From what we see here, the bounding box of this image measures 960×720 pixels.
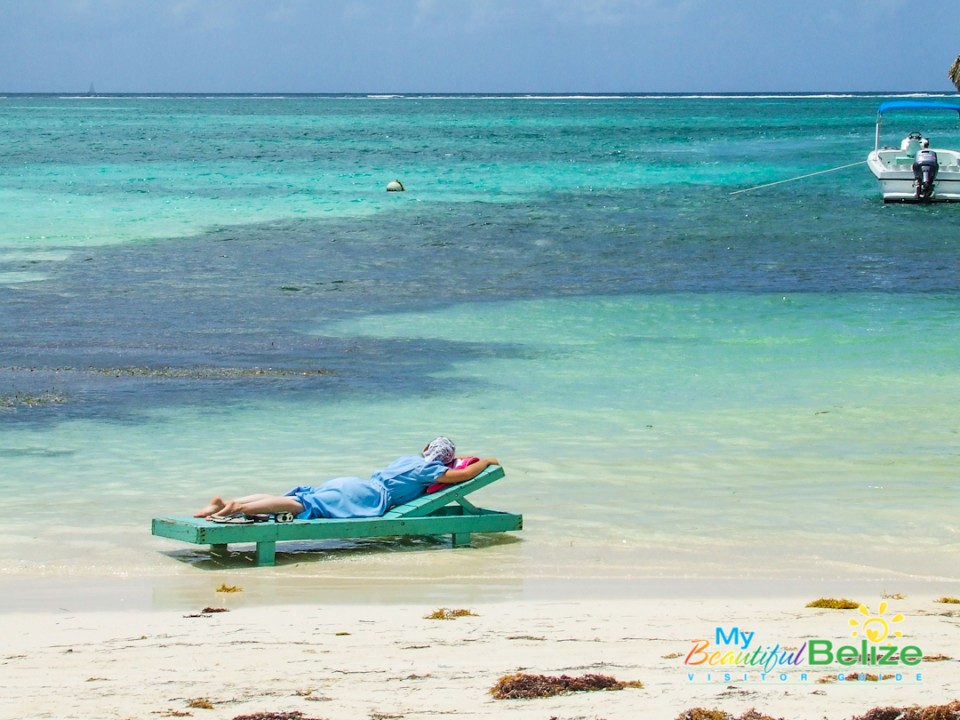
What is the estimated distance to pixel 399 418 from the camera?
1231 cm

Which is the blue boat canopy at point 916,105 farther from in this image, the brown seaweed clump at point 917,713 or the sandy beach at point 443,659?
the brown seaweed clump at point 917,713

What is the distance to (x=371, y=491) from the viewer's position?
829 cm

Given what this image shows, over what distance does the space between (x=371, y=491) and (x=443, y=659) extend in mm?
2356

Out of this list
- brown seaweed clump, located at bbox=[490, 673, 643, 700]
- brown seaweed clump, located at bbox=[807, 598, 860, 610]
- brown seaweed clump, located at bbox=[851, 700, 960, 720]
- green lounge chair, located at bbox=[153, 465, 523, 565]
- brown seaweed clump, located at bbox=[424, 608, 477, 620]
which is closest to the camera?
brown seaweed clump, located at bbox=[851, 700, 960, 720]

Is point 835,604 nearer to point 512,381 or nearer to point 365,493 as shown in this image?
point 365,493

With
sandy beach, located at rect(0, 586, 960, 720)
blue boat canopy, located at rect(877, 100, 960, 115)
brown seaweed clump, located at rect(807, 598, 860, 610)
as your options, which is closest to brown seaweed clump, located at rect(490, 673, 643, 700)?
sandy beach, located at rect(0, 586, 960, 720)

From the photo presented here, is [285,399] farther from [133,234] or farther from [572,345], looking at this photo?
[133,234]

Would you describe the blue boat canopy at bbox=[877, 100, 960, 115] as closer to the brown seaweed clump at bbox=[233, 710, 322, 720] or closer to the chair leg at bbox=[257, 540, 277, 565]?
the chair leg at bbox=[257, 540, 277, 565]

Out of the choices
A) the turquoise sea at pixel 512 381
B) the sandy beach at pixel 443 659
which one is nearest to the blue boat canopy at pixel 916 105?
the turquoise sea at pixel 512 381

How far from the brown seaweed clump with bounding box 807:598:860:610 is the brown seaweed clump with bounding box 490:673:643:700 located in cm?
187

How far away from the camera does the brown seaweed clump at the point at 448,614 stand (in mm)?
6855

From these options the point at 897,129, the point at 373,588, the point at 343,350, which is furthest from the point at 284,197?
the point at 897,129

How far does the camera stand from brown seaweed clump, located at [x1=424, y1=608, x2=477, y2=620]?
6.86 metres

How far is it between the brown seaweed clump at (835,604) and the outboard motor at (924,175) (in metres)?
29.3
